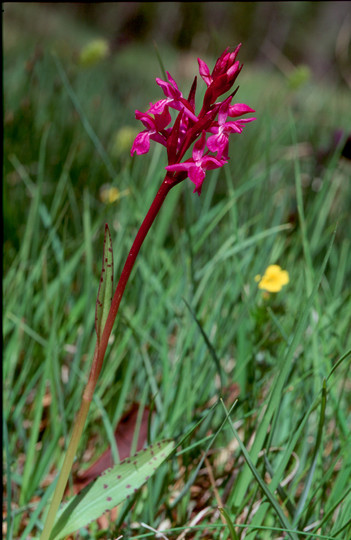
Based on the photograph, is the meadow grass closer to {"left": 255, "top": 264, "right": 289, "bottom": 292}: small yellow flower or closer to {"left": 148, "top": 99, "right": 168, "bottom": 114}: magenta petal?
{"left": 255, "top": 264, "right": 289, "bottom": 292}: small yellow flower

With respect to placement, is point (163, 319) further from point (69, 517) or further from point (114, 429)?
point (69, 517)

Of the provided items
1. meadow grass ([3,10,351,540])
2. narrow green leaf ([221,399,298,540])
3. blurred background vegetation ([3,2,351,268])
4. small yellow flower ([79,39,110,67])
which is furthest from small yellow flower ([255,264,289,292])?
small yellow flower ([79,39,110,67])

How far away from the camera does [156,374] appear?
0.73m

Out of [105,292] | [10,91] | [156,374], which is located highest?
[105,292]

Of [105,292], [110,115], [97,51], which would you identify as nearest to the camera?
[105,292]

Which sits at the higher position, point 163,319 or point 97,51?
point 97,51

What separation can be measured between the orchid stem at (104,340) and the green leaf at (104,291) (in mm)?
12

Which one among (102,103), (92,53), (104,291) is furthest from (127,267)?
(102,103)

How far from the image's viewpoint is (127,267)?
30 cm

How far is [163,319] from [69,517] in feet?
1.21

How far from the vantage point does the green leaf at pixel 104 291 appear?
0.32m

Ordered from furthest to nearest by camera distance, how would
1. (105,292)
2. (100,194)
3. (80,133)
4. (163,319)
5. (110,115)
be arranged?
(110,115)
(80,133)
(100,194)
(163,319)
(105,292)

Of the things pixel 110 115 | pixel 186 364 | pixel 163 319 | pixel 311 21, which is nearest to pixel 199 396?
pixel 186 364

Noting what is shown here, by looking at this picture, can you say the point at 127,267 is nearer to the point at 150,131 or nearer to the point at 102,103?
the point at 150,131
